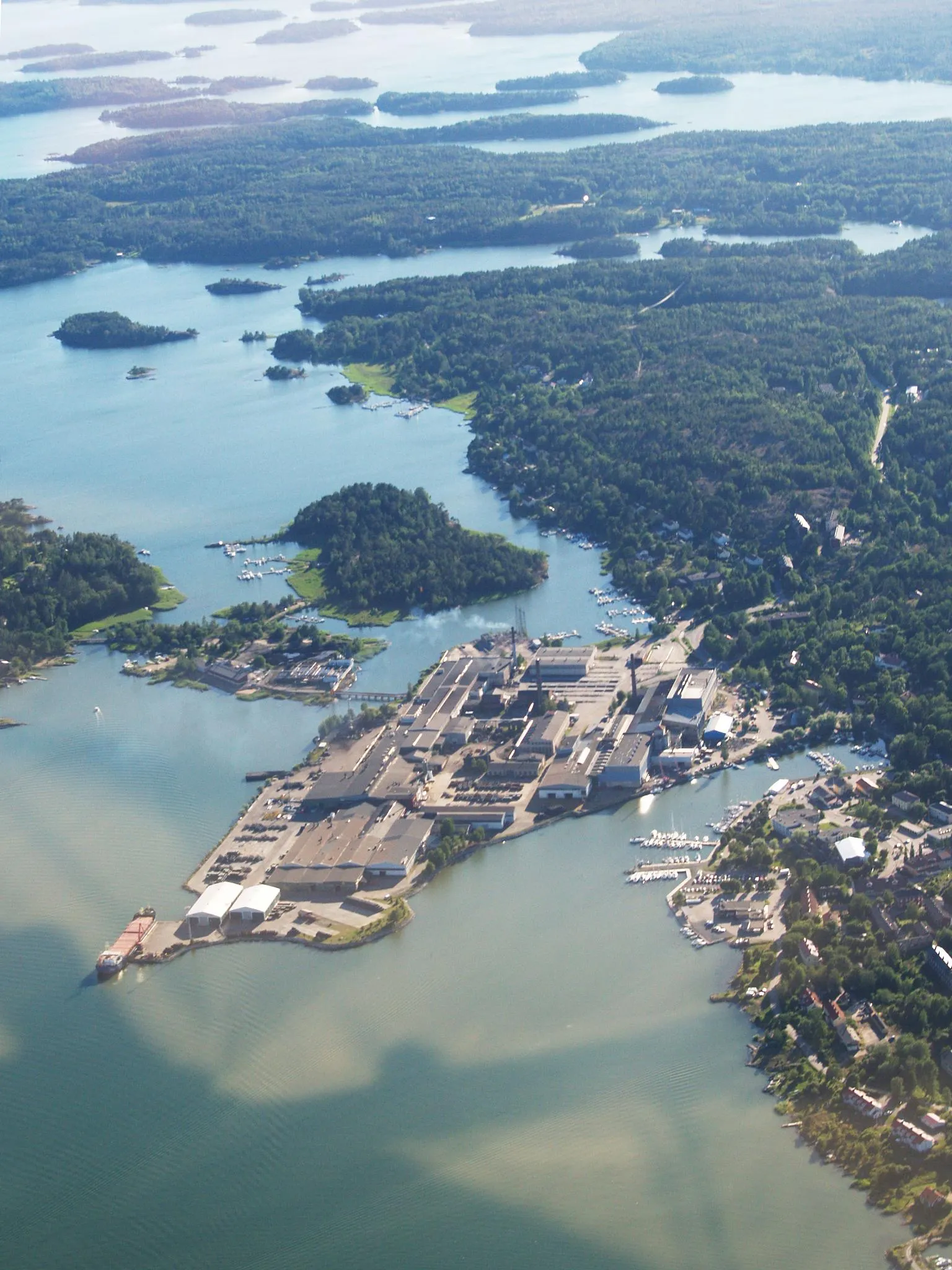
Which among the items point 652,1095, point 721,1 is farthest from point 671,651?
point 721,1

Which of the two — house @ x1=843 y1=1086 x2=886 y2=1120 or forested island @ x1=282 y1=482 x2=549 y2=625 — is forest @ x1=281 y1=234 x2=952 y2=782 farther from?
house @ x1=843 y1=1086 x2=886 y2=1120

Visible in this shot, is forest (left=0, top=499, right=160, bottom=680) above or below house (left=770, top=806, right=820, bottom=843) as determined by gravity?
below

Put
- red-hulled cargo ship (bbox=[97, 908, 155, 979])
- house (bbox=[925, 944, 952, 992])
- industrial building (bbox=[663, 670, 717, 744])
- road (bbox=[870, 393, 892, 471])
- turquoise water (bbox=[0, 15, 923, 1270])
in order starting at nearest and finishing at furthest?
turquoise water (bbox=[0, 15, 923, 1270]), house (bbox=[925, 944, 952, 992]), red-hulled cargo ship (bbox=[97, 908, 155, 979]), industrial building (bbox=[663, 670, 717, 744]), road (bbox=[870, 393, 892, 471])

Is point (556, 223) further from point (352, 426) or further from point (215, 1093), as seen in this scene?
point (215, 1093)

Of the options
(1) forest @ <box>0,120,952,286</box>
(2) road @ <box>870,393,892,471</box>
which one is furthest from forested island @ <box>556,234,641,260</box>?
(2) road @ <box>870,393,892,471</box>

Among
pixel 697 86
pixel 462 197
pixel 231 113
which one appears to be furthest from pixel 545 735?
pixel 231 113

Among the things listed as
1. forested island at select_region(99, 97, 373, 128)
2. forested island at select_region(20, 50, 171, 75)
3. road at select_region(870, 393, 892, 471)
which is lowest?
road at select_region(870, 393, 892, 471)

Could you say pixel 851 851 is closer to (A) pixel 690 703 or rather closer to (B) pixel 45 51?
(A) pixel 690 703
